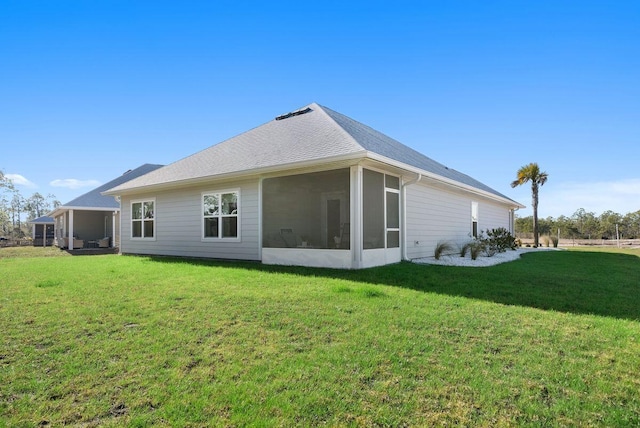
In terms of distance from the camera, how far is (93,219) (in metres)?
23.8

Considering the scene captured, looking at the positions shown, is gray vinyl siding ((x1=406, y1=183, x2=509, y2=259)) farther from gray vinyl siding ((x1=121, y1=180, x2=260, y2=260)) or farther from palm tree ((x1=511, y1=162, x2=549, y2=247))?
palm tree ((x1=511, y1=162, x2=549, y2=247))

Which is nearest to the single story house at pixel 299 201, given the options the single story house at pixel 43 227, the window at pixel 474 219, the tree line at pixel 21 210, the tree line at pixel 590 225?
the window at pixel 474 219

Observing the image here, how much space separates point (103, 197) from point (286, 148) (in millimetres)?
18383

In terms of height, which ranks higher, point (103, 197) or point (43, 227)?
point (103, 197)

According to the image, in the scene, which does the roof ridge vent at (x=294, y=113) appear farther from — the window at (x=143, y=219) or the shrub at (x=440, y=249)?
the shrub at (x=440, y=249)

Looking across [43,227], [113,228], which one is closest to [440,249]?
[113,228]

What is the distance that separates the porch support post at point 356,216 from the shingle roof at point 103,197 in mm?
19278

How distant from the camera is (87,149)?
1930 centimetres

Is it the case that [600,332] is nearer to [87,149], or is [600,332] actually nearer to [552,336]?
[552,336]

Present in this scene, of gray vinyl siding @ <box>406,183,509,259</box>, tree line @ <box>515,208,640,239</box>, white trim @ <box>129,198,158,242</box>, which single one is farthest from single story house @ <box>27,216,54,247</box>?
tree line @ <box>515,208,640,239</box>

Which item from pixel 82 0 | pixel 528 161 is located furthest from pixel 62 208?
pixel 528 161

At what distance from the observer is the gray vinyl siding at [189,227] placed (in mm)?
10586

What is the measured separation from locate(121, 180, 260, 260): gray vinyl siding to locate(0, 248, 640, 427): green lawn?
4.58 metres

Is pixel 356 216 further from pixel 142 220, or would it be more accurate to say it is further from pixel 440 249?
pixel 142 220
